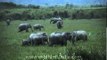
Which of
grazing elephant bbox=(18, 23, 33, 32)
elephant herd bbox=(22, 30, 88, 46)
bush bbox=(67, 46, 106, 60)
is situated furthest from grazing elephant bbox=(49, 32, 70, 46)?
grazing elephant bbox=(18, 23, 33, 32)

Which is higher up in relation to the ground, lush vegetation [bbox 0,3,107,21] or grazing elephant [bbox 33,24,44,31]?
lush vegetation [bbox 0,3,107,21]

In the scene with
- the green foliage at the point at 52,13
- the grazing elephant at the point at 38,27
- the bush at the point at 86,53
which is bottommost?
the bush at the point at 86,53

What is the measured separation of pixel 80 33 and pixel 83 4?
30 cm

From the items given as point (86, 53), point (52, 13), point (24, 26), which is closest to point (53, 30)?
point (52, 13)

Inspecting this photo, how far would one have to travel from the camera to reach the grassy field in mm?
3791

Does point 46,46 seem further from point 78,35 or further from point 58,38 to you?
point 78,35

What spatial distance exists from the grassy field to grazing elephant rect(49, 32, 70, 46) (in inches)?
1.6

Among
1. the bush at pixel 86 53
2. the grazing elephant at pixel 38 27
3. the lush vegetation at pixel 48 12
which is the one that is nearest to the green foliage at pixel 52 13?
the lush vegetation at pixel 48 12

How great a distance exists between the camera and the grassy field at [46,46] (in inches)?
149

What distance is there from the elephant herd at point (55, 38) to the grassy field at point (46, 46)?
0.12ft

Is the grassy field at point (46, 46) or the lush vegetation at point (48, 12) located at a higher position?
the lush vegetation at point (48, 12)

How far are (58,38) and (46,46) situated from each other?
151 millimetres

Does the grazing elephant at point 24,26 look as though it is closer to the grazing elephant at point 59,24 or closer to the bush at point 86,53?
the grazing elephant at point 59,24

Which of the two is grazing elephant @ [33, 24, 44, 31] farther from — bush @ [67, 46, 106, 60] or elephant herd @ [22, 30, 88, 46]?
bush @ [67, 46, 106, 60]
